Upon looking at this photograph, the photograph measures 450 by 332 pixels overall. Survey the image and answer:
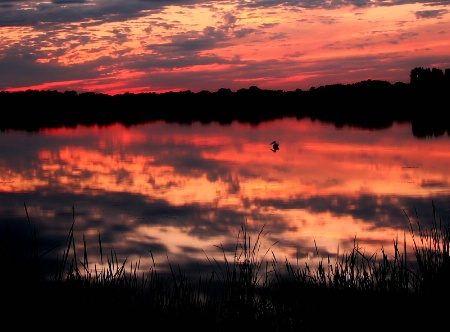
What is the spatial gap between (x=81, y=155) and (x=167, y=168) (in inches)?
330

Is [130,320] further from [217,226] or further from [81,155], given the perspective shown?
[81,155]

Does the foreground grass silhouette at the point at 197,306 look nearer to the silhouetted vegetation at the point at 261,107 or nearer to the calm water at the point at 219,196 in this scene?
the calm water at the point at 219,196

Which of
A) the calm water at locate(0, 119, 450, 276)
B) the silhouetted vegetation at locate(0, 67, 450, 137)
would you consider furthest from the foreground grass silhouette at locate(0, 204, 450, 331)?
the silhouetted vegetation at locate(0, 67, 450, 137)

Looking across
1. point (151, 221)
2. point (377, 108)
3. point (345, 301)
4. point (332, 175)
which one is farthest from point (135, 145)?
point (377, 108)

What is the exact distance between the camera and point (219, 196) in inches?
794

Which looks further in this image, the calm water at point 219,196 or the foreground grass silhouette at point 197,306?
the calm water at point 219,196

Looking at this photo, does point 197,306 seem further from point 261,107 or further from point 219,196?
point 261,107

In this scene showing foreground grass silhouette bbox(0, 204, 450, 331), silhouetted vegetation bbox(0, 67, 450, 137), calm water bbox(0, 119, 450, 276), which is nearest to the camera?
foreground grass silhouette bbox(0, 204, 450, 331)

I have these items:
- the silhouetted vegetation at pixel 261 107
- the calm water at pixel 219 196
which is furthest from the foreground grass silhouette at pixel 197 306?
the silhouetted vegetation at pixel 261 107

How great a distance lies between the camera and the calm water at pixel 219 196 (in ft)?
43.1

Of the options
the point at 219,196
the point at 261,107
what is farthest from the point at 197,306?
the point at 261,107

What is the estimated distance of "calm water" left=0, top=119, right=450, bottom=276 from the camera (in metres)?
13.1

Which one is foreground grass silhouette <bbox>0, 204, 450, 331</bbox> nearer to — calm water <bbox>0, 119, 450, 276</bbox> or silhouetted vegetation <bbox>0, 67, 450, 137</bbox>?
calm water <bbox>0, 119, 450, 276</bbox>

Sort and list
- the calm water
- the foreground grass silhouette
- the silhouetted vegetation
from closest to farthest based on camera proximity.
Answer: the foreground grass silhouette
the calm water
the silhouetted vegetation
